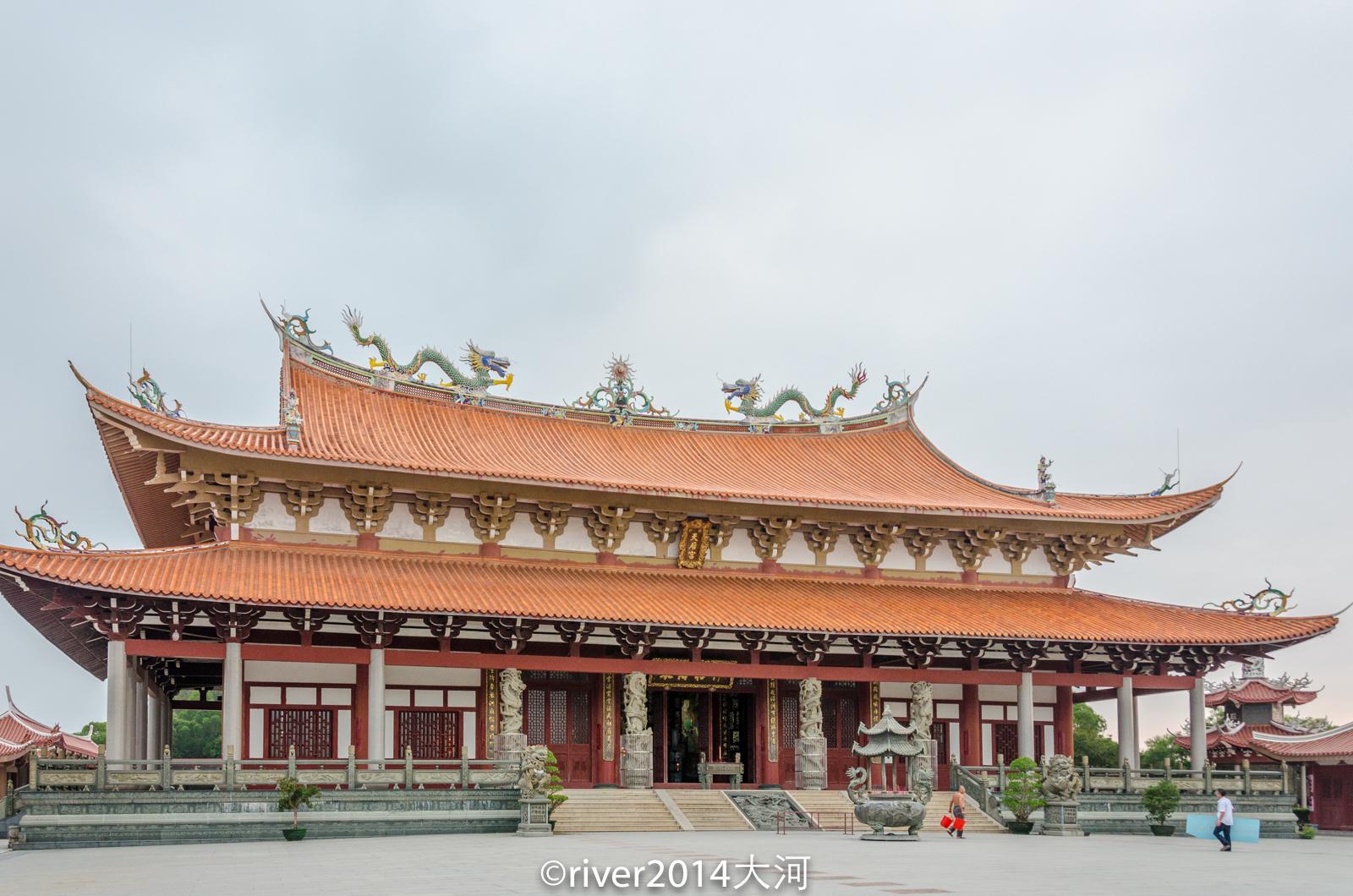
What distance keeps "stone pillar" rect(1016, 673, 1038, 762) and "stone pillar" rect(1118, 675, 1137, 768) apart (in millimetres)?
2540

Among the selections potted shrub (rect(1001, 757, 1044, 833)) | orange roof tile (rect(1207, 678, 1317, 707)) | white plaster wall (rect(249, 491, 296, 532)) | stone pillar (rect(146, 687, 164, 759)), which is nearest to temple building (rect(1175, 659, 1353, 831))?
orange roof tile (rect(1207, 678, 1317, 707))

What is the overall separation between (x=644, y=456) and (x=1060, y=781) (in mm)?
13513

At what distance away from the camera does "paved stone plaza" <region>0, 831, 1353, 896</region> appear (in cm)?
1530

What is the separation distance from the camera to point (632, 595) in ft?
96.8

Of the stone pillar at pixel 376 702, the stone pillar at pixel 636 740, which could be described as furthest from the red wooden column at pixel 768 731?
the stone pillar at pixel 376 702

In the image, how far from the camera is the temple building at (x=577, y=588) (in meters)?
26.5

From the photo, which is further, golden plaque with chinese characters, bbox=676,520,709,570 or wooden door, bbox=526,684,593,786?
golden plaque with chinese characters, bbox=676,520,709,570

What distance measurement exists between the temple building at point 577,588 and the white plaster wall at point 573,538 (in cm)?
12

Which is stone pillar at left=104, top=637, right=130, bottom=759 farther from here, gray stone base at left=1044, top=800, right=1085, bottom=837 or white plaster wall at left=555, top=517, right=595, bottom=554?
gray stone base at left=1044, top=800, right=1085, bottom=837

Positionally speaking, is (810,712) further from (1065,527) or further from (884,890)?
(884,890)

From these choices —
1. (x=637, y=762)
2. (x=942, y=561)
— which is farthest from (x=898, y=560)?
(x=637, y=762)

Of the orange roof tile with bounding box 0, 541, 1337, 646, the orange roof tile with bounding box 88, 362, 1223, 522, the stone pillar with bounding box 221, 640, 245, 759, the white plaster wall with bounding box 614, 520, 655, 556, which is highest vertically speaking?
the orange roof tile with bounding box 88, 362, 1223, 522

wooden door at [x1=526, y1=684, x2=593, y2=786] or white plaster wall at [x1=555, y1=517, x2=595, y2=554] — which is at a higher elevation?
white plaster wall at [x1=555, y1=517, x2=595, y2=554]

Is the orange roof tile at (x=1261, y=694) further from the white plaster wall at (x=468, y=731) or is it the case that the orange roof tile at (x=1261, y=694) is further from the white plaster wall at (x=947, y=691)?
the white plaster wall at (x=468, y=731)
